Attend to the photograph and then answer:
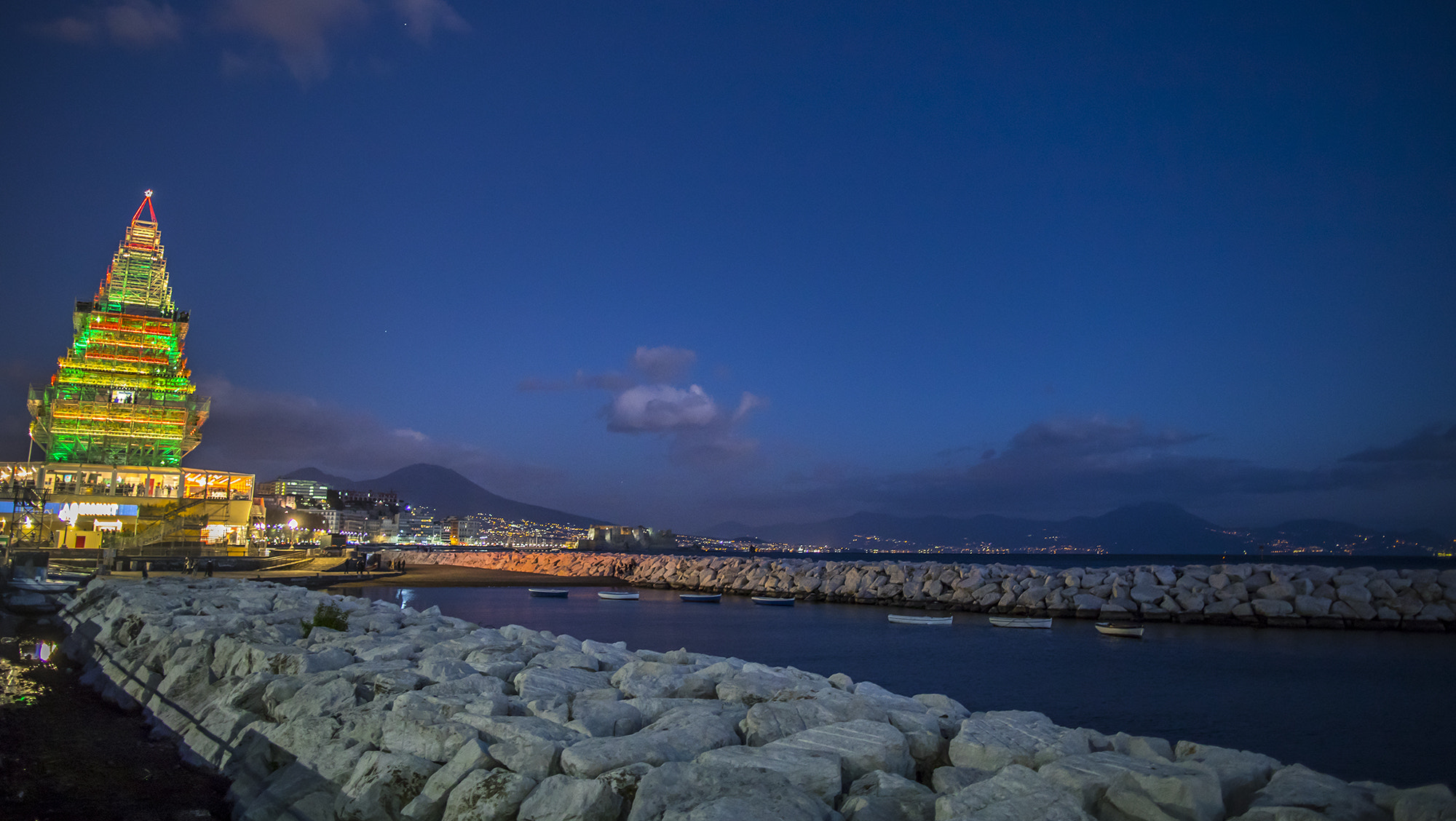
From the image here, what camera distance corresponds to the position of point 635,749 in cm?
429

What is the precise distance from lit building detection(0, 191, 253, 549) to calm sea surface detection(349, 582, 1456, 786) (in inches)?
1404

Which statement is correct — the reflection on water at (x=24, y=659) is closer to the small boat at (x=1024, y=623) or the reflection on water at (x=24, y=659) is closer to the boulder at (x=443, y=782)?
the boulder at (x=443, y=782)

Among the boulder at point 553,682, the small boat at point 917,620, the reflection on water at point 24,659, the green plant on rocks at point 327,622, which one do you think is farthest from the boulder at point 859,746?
the small boat at point 917,620

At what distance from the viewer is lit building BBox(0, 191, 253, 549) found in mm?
47562

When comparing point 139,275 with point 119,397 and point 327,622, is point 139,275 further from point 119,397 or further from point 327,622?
point 327,622

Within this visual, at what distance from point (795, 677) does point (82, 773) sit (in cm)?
493

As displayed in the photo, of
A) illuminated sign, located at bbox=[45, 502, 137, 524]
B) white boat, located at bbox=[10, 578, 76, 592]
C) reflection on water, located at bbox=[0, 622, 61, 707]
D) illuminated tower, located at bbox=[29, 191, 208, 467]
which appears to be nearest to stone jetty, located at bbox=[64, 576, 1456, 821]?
reflection on water, located at bbox=[0, 622, 61, 707]

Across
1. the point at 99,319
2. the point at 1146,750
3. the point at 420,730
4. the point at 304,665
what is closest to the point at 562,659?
the point at 304,665

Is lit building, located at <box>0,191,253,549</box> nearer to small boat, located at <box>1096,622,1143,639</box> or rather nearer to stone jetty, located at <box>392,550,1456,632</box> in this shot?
stone jetty, located at <box>392,550,1456,632</box>

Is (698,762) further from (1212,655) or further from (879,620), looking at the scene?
(879,620)

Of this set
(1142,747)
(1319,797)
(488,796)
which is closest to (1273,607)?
(1142,747)

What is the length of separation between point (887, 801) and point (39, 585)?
17892 mm

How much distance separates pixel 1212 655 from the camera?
1595cm

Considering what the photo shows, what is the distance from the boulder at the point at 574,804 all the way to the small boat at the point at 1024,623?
62.0 ft
